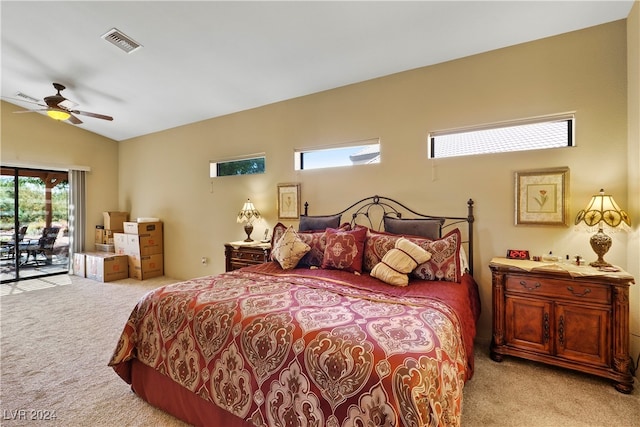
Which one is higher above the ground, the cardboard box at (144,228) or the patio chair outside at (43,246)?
the cardboard box at (144,228)

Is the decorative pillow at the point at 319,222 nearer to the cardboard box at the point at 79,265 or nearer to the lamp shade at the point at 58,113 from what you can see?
the lamp shade at the point at 58,113

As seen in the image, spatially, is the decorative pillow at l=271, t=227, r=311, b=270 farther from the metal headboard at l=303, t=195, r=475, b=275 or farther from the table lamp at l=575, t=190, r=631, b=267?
the table lamp at l=575, t=190, r=631, b=267

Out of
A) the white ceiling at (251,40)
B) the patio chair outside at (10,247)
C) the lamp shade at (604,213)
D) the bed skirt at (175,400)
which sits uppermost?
the white ceiling at (251,40)

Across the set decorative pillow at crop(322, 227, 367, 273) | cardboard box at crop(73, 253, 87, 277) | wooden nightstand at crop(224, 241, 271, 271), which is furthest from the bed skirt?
cardboard box at crop(73, 253, 87, 277)

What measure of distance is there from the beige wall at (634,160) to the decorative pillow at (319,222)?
2.49 m

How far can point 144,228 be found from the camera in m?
5.11

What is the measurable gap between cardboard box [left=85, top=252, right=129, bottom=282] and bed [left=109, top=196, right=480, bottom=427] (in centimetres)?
392

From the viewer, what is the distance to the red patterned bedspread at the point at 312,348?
1094 mm

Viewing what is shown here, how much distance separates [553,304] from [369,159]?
2.19 metres

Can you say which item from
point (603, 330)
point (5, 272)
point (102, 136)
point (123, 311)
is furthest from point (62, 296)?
Result: point (603, 330)

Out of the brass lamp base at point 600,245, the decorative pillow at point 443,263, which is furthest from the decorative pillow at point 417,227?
the brass lamp base at point 600,245

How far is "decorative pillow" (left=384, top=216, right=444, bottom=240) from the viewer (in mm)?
2676

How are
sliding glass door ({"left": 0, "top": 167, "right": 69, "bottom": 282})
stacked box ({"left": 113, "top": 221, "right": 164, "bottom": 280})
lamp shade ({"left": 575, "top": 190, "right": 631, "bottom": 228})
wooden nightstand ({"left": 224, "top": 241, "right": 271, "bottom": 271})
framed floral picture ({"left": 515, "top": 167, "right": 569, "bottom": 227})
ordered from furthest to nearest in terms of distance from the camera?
stacked box ({"left": 113, "top": 221, "right": 164, "bottom": 280}), sliding glass door ({"left": 0, "top": 167, "right": 69, "bottom": 282}), wooden nightstand ({"left": 224, "top": 241, "right": 271, "bottom": 271}), framed floral picture ({"left": 515, "top": 167, "right": 569, "bottom": 227}), lamp shade ({"left": 575, "top": 190, "right": 631, "bottom": 228})

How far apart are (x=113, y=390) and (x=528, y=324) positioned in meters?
3.16
